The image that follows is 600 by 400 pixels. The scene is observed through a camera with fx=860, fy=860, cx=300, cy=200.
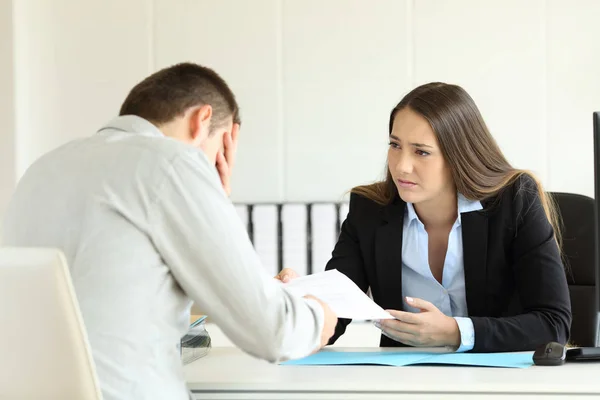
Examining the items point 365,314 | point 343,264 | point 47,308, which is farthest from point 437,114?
point 47,308

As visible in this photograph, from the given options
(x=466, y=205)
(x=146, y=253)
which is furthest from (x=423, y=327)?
(x=146, y=253)

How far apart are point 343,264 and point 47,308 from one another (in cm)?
126

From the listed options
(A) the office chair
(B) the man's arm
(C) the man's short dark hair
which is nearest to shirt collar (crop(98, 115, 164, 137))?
(C) the man's short dark hair

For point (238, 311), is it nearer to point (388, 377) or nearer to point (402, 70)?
point (388, 377)

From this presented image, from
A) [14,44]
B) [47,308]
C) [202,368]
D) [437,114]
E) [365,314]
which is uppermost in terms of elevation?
[14,44]

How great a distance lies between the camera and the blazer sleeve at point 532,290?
6.59 feet

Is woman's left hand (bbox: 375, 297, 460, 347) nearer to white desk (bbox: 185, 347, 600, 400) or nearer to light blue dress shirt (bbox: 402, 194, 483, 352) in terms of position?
white desk (bbox: 185, 347, 600, 400)

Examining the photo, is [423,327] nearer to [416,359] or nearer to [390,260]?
[416,359]

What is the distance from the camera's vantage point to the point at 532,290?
7.06ft

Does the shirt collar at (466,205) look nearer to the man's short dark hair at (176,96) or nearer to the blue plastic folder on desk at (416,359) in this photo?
the blue plastic folder on desk at (416,359)

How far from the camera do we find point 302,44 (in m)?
4.40

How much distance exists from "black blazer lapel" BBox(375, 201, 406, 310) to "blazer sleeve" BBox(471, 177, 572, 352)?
0.99 ft

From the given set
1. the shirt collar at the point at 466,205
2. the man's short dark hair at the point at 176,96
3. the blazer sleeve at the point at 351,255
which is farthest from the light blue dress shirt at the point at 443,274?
the man's short dark hair at the point at 176,96

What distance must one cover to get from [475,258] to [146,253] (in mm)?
1077
